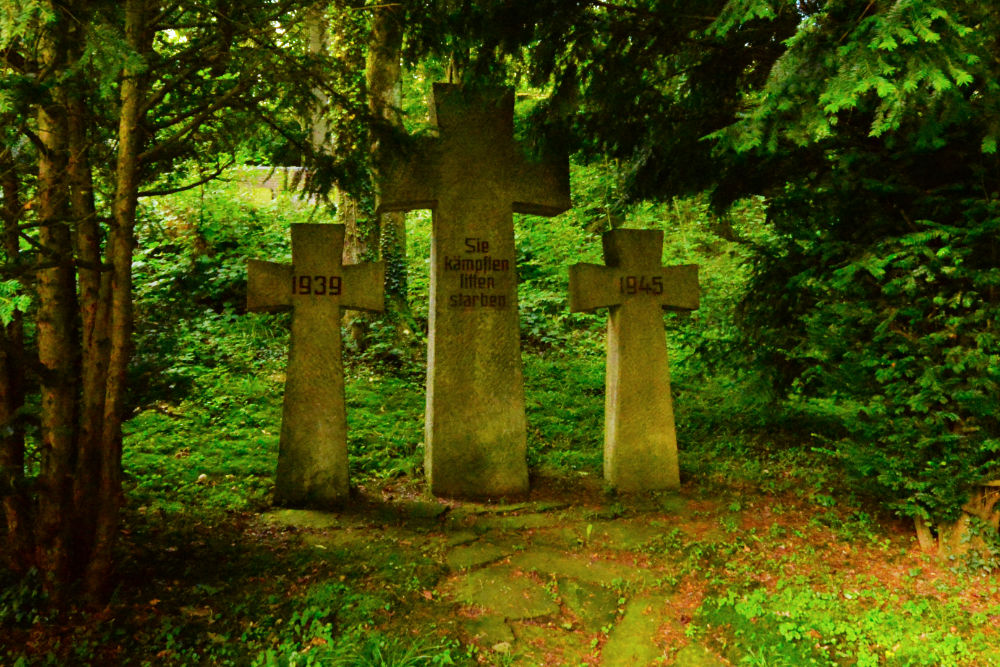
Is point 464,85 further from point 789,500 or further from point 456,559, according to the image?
point 789,500

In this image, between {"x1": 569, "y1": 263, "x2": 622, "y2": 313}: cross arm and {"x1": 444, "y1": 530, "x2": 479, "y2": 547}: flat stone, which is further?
{"x1": 569, "y1": 263, "x2": 622, "y2": 313}: cross arm

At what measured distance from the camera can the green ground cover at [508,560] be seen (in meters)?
3.06

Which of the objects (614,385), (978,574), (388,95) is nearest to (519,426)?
(614,385)

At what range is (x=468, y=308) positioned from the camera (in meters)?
5.40

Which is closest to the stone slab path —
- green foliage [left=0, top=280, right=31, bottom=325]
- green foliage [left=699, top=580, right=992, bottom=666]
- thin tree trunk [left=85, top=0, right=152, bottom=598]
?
green foliage [left=699, top=580, right=992, bottom=666]

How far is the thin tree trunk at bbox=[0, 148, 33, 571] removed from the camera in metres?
3.10

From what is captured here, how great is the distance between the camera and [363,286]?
5191 millimetres

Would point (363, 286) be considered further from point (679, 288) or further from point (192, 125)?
point (679, 288)

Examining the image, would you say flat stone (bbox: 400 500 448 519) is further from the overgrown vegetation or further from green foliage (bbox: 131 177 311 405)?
green foliage (bbox: 131 177 311 405)

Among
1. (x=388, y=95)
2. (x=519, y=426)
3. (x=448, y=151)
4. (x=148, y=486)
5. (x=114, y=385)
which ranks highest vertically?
(x=388, y=95)

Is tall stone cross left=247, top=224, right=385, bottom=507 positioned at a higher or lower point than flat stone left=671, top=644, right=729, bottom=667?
higher

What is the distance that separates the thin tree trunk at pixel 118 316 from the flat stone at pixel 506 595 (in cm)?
184

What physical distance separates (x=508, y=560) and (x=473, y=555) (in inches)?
9.1

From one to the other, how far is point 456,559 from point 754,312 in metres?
3.49
